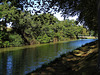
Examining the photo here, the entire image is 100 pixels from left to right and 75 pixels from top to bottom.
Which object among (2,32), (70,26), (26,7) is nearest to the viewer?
(26,7)

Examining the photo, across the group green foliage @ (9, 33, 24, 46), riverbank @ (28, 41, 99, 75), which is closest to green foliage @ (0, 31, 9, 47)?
green foliage @ (9, 33, 24, 46)

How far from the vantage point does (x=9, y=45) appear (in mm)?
37500

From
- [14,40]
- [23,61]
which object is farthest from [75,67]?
[14,40]

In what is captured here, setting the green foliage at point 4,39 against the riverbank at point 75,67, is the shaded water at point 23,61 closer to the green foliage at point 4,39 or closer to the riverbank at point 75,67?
the riverbank at point 75,67

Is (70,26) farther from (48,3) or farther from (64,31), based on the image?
(48,3)

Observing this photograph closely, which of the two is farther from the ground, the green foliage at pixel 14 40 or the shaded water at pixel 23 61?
the green foliage at pixel 14 40

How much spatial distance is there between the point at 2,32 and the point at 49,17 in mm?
32420

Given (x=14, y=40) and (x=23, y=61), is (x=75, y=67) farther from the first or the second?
(x=14, y=40)

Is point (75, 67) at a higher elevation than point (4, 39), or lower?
lower

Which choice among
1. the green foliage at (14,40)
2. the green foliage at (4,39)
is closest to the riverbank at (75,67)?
the green foliage at (4,39)

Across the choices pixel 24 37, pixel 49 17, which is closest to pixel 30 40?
pixel 24 37

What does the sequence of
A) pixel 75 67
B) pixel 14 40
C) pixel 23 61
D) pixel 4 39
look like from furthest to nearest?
1. pixel 14 40
2. pixel 4 39
3. pixel 23 61
4. pixel 75 67

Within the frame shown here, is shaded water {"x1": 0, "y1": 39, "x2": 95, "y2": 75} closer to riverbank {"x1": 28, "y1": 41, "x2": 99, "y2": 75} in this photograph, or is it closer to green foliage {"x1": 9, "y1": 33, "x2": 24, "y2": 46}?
riverbank {"x1": 28, "y1": 41, "x2": 99, "y2": 75}

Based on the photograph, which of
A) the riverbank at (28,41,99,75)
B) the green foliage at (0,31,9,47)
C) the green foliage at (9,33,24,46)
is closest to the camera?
the riverbank at (28,41,99,75)
